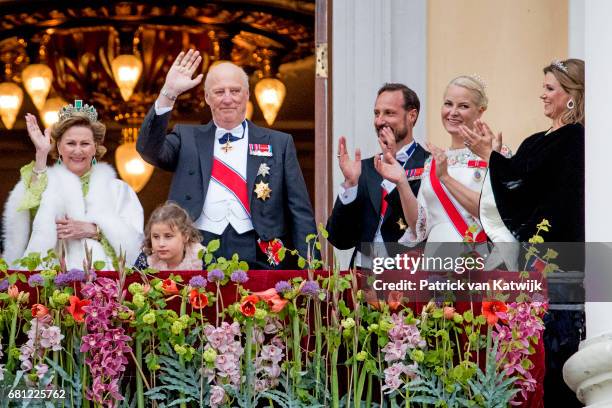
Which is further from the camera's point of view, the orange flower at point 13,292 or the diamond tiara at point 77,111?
the diamond tiara at point 77,111

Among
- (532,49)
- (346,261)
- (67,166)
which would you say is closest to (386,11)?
(532,49)

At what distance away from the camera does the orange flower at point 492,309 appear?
601cm

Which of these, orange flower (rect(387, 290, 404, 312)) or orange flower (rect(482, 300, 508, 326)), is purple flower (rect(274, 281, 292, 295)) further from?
orange flower (rect(482, 300, 508, 326))

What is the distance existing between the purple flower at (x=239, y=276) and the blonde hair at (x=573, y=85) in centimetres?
179

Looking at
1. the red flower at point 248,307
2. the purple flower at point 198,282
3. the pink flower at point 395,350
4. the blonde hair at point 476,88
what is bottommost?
the pink flower at point 395,350

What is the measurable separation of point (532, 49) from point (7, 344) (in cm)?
367

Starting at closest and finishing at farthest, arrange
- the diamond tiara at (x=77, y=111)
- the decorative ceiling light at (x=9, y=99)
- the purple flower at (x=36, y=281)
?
the purple flower at (x=36, y=281) < the diamond tiara at (x=77, y=111) < the decorative ceiling light at (x=9, y=99)

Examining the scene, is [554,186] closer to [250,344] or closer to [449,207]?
[449,207]

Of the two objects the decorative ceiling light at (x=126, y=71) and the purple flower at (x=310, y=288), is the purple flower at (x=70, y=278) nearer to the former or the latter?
the purple flower at (x=310, y=288)

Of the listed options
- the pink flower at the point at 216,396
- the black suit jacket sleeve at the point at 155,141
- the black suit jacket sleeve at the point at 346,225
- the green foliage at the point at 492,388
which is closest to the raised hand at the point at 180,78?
the black suit jacket sleeve at the point at 155,141

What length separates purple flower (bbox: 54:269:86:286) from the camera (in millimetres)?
6008

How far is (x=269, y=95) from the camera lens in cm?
1262

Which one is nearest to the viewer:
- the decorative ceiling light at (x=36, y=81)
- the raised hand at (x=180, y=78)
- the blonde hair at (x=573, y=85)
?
the blonde hair at (x=573, y=85)

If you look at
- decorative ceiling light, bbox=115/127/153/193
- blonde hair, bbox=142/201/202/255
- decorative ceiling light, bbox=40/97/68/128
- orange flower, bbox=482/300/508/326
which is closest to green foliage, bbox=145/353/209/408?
orange flower, bbox=482/300/508/326
